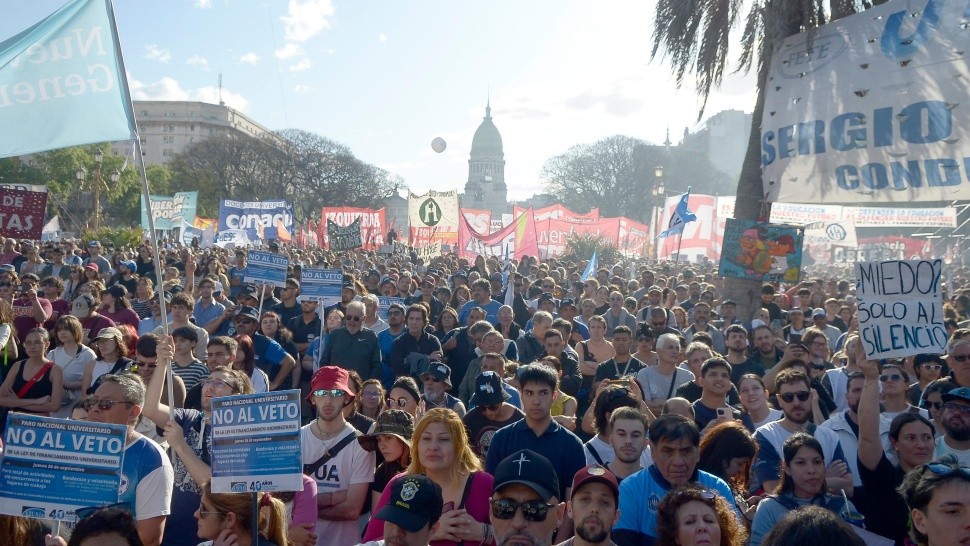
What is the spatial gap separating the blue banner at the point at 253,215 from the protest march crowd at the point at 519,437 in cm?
1546

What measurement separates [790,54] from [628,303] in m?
4.31

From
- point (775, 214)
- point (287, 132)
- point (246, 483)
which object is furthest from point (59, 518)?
point (287, 132)

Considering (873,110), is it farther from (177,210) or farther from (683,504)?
(177,210)

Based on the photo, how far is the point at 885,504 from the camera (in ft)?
15.3

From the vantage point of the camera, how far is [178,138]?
120 meters

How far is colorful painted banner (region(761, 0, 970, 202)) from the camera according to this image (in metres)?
8.18

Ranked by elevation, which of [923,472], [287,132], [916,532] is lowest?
[916,532]

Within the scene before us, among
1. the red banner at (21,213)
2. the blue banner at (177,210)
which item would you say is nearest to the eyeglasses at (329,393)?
the red banner at (21,213)

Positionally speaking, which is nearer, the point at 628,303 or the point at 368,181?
the point at 628,303

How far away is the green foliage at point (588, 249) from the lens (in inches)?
1240

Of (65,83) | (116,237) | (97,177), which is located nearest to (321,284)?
(65,83)

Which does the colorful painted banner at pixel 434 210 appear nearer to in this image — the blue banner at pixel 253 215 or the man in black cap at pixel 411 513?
the blue banner at pixel 253 215

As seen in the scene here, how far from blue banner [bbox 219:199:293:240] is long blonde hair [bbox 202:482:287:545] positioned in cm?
2235

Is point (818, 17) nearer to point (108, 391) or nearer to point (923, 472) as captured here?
point (923, 472)
